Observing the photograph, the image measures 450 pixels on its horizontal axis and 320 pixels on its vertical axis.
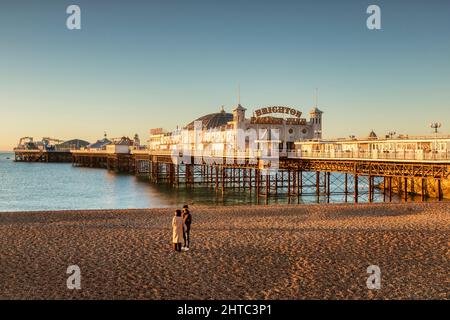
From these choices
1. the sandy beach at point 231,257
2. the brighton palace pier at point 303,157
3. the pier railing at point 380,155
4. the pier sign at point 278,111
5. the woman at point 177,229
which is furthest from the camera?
the pier sign at point 278,111

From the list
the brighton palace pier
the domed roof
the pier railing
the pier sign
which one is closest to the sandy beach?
the pier railing

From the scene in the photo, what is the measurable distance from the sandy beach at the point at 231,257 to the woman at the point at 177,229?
1.36ft

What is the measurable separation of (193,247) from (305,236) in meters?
5.04

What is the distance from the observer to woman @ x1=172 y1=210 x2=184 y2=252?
49.3 feet

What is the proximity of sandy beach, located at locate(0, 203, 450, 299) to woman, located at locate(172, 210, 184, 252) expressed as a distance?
0.41 metres

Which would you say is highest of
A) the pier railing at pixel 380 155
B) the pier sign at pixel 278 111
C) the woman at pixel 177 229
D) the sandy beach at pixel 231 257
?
the pier sign at pixel 278 111

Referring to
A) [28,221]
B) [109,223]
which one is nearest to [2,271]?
[109,223]

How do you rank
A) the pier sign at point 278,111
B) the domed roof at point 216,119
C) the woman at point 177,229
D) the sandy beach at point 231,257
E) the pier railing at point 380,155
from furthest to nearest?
1. the domed roof at point 216,119
2. the pier sign at point 278,111
3. the pier railing at point 380,155
4. the woman at point 177,229
5. the sandy beach at point 231,257

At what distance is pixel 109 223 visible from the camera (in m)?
22.6

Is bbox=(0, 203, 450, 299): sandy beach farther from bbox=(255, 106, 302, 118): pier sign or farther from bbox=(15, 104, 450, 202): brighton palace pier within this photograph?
bbox=(255, 106, 302, 118): pier sign

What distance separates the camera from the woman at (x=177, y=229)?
1503cm

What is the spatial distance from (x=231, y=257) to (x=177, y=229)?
84.6 inches

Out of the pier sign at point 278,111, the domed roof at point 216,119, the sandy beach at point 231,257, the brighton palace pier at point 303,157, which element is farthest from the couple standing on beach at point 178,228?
the domed roof at point 216,119

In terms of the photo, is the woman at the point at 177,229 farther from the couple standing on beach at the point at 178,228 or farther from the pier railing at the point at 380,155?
the pier railing at the point at 380,155
